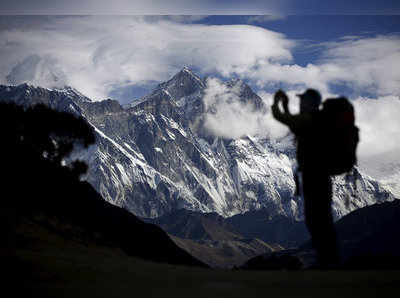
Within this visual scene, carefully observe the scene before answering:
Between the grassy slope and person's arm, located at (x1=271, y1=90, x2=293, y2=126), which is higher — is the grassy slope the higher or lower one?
the lower one

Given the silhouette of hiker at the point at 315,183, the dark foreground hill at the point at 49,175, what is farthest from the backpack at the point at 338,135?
the dark foreground hill at the point at 49,175

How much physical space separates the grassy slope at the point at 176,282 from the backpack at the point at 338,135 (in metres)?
1.69

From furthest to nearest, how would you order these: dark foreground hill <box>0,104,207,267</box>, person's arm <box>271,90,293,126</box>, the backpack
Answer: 1. dark foreground hill <box>0,104,207,267</box>
2. person's arm <box>271,90,293,126</box>
3. the backpack

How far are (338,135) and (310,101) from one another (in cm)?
63

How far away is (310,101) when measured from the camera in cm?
721

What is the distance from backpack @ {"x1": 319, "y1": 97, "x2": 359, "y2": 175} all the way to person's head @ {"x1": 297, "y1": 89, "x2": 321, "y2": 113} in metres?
0.20

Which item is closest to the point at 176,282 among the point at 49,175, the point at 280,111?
the point at 280,111


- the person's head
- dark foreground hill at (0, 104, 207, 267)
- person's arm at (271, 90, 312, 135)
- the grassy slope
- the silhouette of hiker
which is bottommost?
the grassy slope

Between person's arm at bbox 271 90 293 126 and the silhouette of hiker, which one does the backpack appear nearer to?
the silhouette of hiker

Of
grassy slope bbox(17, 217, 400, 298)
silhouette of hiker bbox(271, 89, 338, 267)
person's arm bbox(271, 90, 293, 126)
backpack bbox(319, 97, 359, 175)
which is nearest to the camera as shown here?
grassy slope bbox(17, 217, 400, 298)

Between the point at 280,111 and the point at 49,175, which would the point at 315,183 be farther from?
the point at 49,175

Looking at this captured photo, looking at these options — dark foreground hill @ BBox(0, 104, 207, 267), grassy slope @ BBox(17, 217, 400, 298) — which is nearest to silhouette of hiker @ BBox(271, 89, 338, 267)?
grassy slope @ BBox(17, 217, 400, 298)

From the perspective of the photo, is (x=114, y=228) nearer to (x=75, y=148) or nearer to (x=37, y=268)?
(x=75, y=148)

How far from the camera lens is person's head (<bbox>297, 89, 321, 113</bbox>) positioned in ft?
23.6
